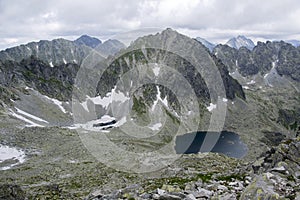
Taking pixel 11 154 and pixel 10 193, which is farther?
pixel 11 154

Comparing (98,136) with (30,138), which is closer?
(30,138)

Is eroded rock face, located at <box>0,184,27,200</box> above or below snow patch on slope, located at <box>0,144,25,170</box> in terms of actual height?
above

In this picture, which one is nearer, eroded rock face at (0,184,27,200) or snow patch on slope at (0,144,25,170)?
eroded rock face at (0,184,27,200)

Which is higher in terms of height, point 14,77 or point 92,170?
point 14,77

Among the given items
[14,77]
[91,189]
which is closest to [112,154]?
[91,189]

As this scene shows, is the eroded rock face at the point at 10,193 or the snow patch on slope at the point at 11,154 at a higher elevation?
the eroded rock face at the point at 10,193

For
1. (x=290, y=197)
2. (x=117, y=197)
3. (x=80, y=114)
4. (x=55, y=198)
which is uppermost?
(x=290, y=197)

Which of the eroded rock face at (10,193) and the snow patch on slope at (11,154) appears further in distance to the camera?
the snow patch on slope at (11,154)

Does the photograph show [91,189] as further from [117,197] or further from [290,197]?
[290,197]

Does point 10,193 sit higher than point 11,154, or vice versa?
point 10,193

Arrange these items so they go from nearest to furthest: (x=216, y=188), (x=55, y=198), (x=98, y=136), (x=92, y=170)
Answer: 1. (x=216, y=188)
2. (x=55, y=198)
3. (x=92, y=170)
4. (x=98, y=136)

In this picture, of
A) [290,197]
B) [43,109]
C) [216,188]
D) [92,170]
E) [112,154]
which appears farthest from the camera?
[43,109]
